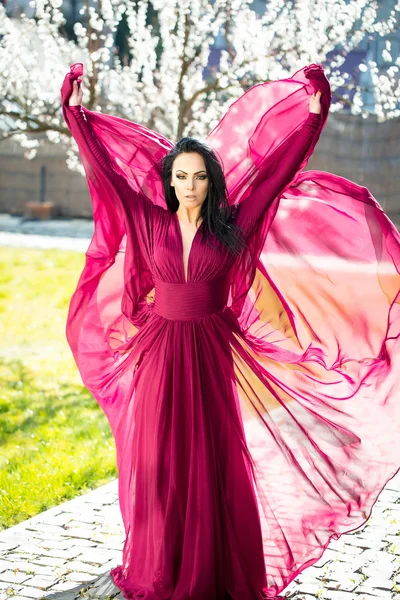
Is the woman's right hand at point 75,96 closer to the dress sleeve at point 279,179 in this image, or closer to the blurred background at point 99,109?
the dress sleeve at point 279,179

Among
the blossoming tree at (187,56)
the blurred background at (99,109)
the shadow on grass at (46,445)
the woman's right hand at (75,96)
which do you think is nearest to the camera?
the woman's right hand at (75,96)

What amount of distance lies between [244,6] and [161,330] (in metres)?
6.27

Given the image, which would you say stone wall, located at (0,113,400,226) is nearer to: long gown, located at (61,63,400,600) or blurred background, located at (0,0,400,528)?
blurred background, located at (0,0,400,528)

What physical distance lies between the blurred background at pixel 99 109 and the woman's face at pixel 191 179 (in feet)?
7.22

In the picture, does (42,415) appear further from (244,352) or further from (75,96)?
(75,96)

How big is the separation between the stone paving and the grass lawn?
0.26 m

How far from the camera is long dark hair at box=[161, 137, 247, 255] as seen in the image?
3.68m

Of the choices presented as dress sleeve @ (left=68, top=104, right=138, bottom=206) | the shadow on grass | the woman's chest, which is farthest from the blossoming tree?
the woman's chest

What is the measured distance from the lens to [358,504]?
158 inches

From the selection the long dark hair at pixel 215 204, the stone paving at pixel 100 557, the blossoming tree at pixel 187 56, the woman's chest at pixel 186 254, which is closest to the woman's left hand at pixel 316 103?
the long dark hair at pixel 215 204

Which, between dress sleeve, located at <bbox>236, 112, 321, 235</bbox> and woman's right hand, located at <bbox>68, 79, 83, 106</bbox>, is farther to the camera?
woman's right hand, located at <bbox>68, 79, 83, 106</bbox>

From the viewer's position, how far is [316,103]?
12.2 ft

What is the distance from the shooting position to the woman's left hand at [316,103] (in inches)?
146

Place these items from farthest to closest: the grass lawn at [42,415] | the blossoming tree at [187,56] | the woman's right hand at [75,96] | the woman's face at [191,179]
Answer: the blossoming tree at [187,56]
the grass lawn at [42,415]
the woman's right hand at [75,96]
the woman's face at [191,179]
